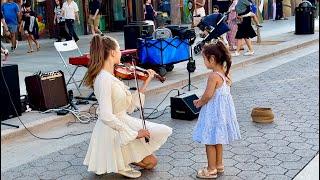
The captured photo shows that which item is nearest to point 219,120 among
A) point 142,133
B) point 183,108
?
point 142,133

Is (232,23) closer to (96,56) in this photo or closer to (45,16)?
(96,56)

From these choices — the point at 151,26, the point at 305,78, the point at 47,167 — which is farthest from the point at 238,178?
the point at 151,26

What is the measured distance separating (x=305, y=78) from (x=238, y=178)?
6035 mm

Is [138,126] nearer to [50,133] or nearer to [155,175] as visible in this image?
[155,175]

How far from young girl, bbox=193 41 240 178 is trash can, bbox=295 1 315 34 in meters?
15.0

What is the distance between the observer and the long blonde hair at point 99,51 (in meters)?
4.46

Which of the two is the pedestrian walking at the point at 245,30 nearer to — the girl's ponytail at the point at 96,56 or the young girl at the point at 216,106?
the young girl at the point at 216,106

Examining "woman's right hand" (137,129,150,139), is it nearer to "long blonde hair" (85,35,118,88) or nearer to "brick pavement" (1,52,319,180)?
"brick pavement" (1,52,319,180)

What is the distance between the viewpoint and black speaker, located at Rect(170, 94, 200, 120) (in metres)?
7.11

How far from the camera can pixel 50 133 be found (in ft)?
22.7

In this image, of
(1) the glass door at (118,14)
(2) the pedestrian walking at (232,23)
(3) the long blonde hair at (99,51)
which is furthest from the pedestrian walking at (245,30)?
(1) the glass door at (118,14)

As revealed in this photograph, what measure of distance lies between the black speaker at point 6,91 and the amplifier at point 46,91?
1.21ft

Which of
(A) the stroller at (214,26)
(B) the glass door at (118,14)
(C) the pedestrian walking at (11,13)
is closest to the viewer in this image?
(A) the stroller at (214,26)

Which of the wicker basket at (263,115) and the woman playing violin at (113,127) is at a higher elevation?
the woman playing violin at (113,127)
